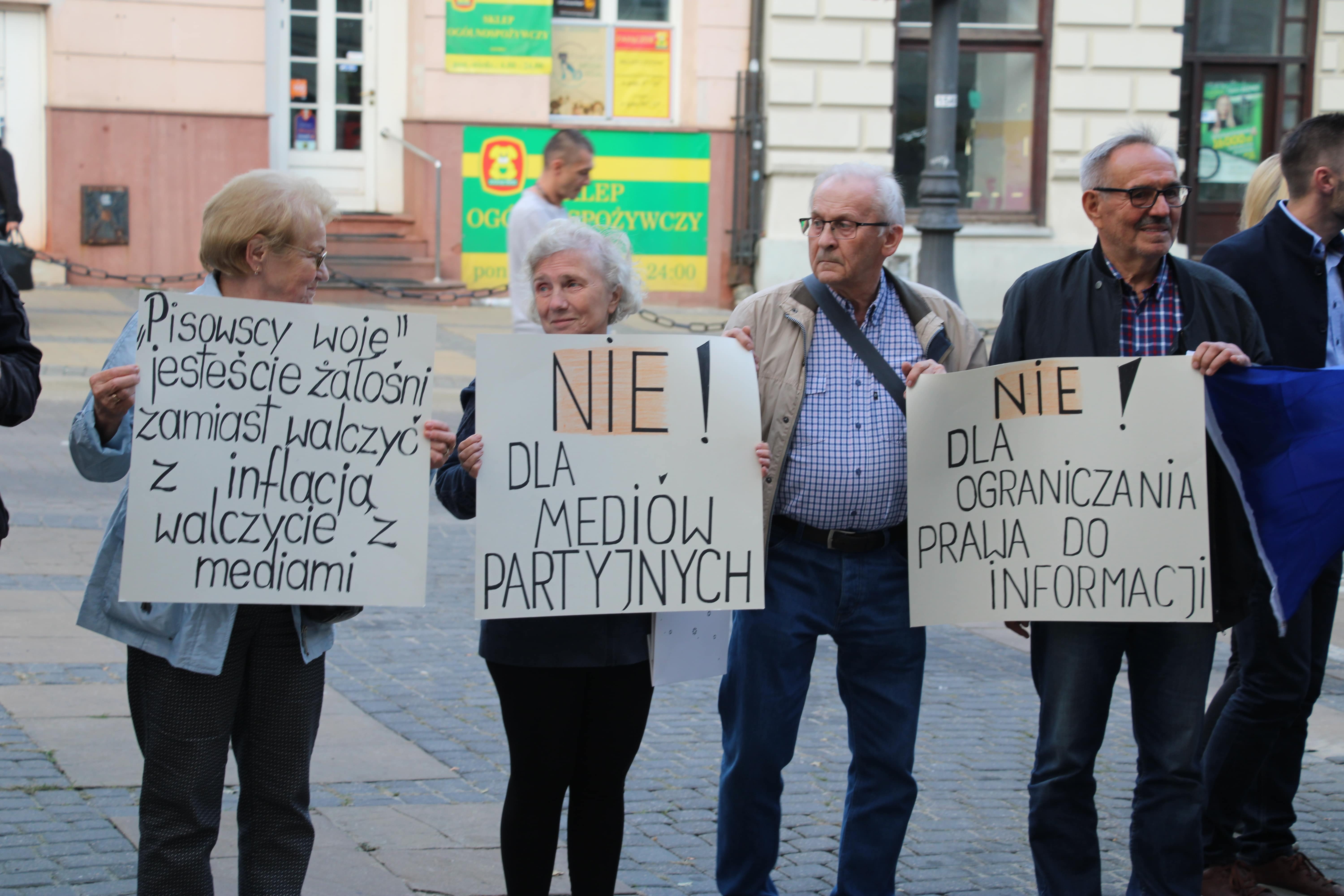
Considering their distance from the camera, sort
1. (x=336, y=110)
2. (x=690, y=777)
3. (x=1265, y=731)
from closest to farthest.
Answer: (x=1265, y=731) → (x=690, y=777) → (x=336, y=110)

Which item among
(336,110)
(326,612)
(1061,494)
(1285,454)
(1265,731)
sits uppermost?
(336,110)

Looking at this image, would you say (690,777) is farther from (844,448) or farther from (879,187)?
(879,187)

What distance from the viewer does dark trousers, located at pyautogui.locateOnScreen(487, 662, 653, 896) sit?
11.0ft

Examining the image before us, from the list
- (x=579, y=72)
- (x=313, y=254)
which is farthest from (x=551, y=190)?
(x=579, y=72)

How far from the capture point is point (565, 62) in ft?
56.9

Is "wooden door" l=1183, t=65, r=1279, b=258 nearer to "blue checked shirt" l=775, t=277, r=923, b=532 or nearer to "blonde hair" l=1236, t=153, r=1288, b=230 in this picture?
"blonde hair" l=1236, t=153, r=1288, b=230

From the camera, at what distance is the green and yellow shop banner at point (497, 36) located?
53.9 feet

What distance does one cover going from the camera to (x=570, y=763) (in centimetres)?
338

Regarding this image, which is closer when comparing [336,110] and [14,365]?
[14,365]

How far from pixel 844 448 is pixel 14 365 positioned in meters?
1.81

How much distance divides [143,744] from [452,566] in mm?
4551

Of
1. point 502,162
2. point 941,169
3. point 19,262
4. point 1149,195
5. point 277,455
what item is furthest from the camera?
point 502,162

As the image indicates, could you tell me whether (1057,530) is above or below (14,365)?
below

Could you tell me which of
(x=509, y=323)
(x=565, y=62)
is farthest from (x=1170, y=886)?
(x=565, y=62)
